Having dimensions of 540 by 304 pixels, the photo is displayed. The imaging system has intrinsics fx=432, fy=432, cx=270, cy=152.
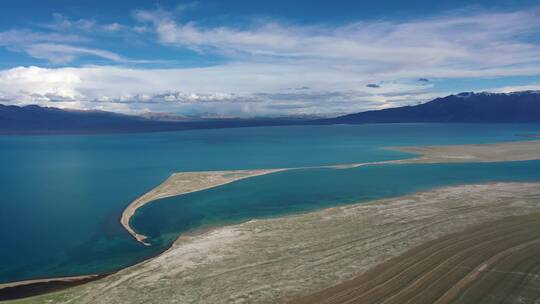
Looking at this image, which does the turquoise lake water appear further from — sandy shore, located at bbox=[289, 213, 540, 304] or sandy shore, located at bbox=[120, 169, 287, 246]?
sandy shore, located at bbox=[289, 213, 540, 304]

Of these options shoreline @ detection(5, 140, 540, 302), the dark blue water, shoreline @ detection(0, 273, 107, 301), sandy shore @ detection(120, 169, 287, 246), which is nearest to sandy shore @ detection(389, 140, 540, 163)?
shoreline @ detection(5, 140, 540, 302)

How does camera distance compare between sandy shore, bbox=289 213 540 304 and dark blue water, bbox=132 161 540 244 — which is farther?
dark blue water, bbox=132 161 540 244

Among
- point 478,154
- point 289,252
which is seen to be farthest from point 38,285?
point 478,154

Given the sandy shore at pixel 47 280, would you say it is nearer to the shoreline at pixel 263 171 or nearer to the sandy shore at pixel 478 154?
the shoreline at pixel 263 171

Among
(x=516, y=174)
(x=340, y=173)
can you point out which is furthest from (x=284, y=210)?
(x=516, y=174)

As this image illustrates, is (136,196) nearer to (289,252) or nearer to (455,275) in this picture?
(289,252)
